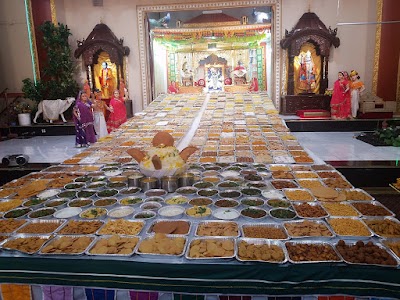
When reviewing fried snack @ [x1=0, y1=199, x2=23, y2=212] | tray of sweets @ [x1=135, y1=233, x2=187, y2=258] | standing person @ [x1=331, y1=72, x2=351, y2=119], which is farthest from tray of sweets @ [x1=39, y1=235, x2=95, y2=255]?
standing person @ [x1=331, y1=72, x2=351, y2=119]

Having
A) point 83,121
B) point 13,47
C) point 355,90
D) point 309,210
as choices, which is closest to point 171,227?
point 309,210

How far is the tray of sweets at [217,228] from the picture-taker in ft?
7.91

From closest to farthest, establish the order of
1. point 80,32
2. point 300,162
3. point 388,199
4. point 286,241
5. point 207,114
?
point 286,241 → point 300,162 → point 388,199 → point 207,114 → point 80,32

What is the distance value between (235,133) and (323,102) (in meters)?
5.52

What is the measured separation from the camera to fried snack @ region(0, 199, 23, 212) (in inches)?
117

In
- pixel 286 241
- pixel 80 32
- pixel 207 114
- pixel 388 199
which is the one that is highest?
pixel 80 32

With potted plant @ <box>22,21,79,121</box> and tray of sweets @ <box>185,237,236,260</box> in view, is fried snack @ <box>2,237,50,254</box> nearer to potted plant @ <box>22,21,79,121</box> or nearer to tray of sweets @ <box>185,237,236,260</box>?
tray of sweets @ <box>185,237,236,260</box>

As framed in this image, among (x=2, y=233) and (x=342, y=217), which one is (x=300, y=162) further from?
(x=2, y=233)

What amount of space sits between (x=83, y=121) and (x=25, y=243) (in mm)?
5951

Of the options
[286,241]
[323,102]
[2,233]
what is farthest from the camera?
[323,102]

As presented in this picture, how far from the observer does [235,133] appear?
588cm

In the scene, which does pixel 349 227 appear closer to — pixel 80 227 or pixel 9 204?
pixel 80 227

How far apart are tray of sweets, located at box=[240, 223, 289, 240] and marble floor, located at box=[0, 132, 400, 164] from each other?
10.3ft

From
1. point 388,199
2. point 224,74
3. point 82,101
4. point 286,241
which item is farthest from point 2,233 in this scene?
point 224,74
